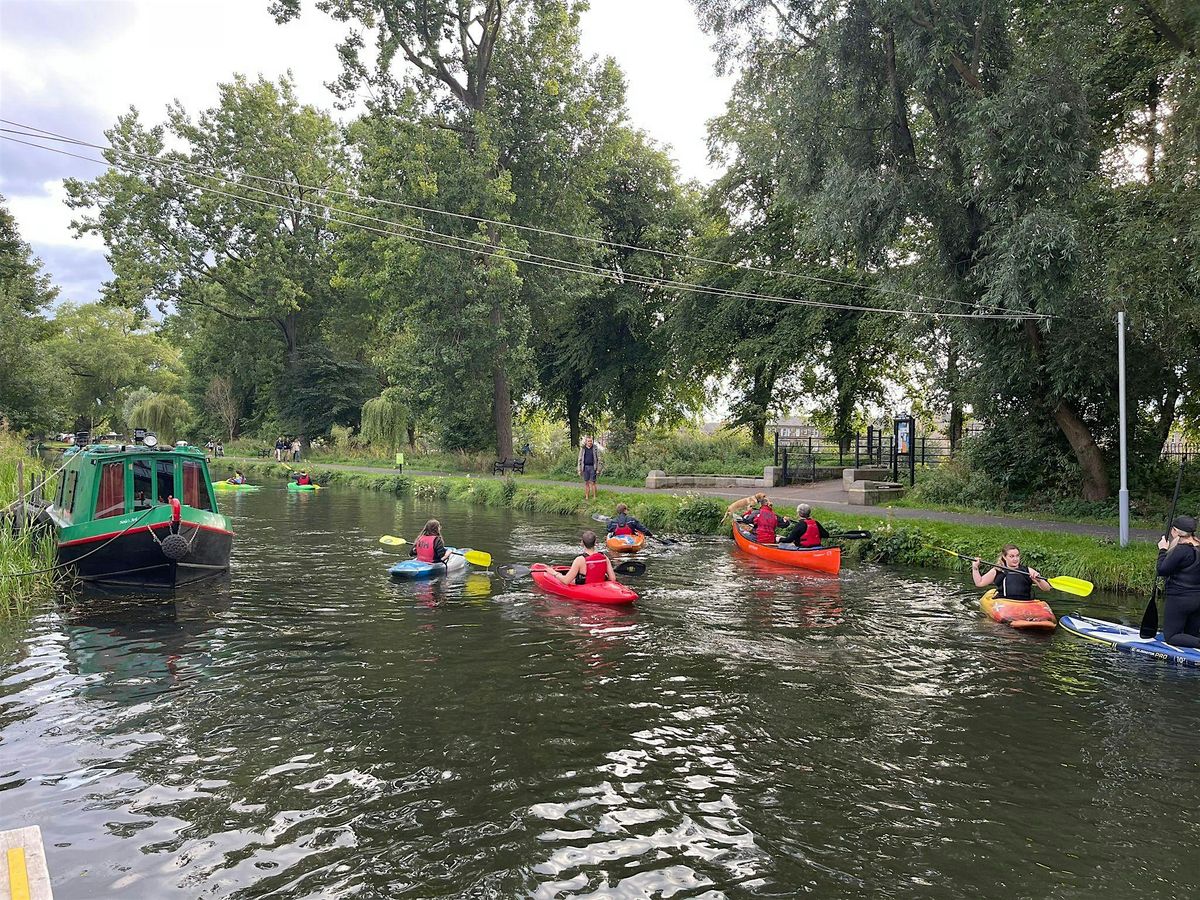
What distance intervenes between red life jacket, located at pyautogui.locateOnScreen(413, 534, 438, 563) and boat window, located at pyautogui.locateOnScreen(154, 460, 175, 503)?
4830 millimetres

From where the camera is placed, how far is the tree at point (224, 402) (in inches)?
2391

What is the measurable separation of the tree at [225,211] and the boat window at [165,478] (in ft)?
114

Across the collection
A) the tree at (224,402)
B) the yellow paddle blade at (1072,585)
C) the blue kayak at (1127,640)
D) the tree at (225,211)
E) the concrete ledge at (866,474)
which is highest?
the tree at (225,211)

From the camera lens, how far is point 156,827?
18.2 feet

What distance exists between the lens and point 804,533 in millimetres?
16438

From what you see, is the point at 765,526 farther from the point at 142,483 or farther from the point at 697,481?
the point at 142,483

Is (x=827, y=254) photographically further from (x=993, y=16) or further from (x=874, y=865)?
(x=874, y=865)

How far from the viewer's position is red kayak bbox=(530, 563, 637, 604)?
41.6ft

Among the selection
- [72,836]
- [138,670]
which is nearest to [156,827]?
[72,836]

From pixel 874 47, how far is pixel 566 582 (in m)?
14.3

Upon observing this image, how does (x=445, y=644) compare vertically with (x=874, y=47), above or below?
below

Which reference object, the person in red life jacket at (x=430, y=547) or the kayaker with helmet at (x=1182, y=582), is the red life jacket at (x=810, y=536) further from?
the person in red life jacket at (x=430, y=547)

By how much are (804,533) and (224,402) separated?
56437 mm

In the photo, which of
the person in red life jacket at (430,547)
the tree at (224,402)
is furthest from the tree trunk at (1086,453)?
the tree at (224,402)
